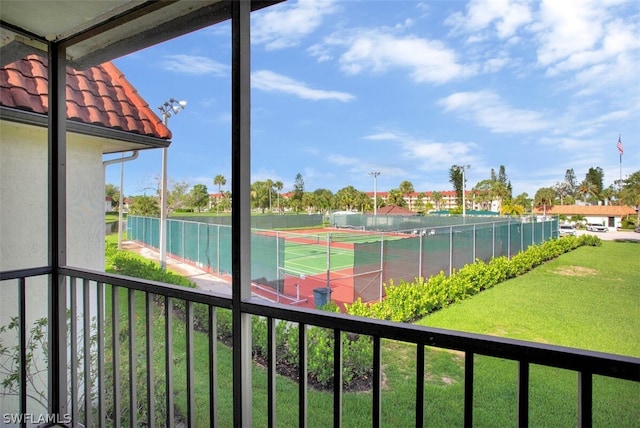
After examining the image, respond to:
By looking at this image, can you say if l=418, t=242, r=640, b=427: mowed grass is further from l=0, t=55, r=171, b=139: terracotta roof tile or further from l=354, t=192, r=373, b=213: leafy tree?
l=0, t=55, r=171, b=139: terracotta roof tile

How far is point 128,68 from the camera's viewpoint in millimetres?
2260

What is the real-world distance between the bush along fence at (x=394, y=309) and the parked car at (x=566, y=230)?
19mm

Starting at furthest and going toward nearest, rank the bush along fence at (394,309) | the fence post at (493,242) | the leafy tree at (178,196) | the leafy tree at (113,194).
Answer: the leafy tree at (113,194), the leafy tree at (178,196), the fence post at (493,242), the bush along fence at (394,309)

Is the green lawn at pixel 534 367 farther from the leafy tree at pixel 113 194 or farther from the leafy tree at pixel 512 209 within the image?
the leafy tree at pixel 113 194

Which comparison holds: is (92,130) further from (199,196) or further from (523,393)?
(523,393)

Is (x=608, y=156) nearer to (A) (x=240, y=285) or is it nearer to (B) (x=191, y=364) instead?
(A) (x=240, y=285)

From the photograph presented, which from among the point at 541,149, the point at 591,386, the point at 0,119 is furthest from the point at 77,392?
the point at 541,149

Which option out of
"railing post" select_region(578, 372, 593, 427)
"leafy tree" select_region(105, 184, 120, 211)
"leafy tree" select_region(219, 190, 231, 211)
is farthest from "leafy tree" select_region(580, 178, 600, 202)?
"leafy tree" select_region(105, 184, 120, 211)

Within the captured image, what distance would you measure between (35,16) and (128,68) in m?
0.49

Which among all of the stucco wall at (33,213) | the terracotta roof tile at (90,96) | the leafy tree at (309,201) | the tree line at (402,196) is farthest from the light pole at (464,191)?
the stucco wall at (33,213)

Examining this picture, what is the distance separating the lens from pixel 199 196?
6.54ft

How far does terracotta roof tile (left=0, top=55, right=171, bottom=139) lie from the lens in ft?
7.25

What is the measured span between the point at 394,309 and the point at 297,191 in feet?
2.78

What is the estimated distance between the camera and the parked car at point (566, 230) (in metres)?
1.32
